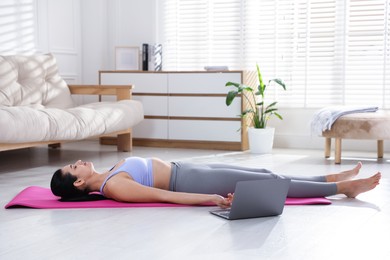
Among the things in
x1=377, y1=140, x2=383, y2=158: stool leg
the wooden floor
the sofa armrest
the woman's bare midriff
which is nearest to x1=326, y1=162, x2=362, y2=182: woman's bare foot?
the wooden floor

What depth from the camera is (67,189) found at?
120 inches

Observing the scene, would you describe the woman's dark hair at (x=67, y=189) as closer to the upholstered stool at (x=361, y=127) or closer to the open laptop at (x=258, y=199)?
the open laptop at (x=258, y=199)

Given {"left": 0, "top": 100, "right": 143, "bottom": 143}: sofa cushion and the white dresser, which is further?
the white dresser

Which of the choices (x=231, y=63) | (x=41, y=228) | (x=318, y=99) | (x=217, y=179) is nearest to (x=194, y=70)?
(x=231, y=63)

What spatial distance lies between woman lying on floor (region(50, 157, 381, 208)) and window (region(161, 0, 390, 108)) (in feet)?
8.24

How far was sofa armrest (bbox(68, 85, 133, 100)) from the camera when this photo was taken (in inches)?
212

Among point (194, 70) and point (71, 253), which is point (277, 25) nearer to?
point (194, 70)

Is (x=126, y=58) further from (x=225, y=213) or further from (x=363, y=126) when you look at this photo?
(x=225, y=213)

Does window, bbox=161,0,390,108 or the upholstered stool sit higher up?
window, bbox=161,0,390,108

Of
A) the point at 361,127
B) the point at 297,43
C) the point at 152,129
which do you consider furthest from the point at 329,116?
the point at 152,129

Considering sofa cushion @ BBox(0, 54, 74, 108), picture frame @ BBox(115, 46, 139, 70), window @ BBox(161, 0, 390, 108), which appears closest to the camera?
sofa cushion @ BBox(0, 54, 74, 108)

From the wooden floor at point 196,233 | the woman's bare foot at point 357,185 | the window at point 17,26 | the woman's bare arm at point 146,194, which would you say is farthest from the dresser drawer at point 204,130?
the woman's bare arm at point 146,194

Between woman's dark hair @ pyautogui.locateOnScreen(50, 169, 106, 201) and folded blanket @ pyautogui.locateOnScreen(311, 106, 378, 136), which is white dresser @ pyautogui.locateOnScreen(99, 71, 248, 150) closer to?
folded blanket @ pyautogui.locateOnScreen(311, 106, 378, 136)

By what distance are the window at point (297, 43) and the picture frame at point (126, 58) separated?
0.31 m
